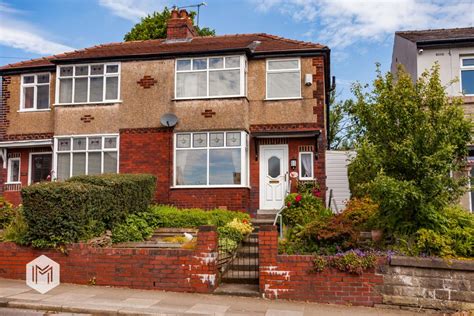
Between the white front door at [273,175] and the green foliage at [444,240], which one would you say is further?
the white front door at [273,175]

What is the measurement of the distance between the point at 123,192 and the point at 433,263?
720 centimetres

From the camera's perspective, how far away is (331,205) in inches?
607

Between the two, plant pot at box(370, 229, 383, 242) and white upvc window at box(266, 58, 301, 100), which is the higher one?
white upvc window at box(266, 58, 301, 100)

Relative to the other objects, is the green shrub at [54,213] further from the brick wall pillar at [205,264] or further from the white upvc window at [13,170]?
the white upvc window at [13,170]

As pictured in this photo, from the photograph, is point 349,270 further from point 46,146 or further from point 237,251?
point 46,146

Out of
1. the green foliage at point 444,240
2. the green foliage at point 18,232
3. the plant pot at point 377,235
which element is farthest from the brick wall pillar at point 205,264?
the green foliage at point 18,232

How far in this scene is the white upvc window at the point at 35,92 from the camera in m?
17.1

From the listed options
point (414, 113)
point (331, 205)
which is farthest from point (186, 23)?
point (414, 113)

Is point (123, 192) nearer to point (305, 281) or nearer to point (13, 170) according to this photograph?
point (305, 281)

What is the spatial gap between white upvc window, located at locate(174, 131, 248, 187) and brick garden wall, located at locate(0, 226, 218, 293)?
5.89 m

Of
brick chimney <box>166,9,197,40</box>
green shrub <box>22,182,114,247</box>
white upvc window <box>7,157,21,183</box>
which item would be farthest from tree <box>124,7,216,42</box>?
green shrub <box>22,182,114,247</box>

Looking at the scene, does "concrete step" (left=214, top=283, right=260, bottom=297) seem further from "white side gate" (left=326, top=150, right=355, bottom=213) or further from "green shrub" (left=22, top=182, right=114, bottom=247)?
"white side gate" (left=326, top=150, right=355, bottom=213)

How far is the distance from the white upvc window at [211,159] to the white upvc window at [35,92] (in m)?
5.68

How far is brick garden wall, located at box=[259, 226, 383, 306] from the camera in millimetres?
8172
